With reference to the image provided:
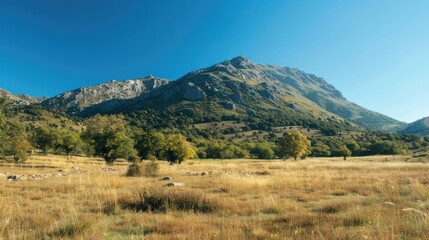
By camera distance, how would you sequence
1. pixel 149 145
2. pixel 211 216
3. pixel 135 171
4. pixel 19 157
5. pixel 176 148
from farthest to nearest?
1. pixel 149 145
2. pixel 176 148
3. pixel 19 157
4. pixel 135 171
5. pixel 211 216

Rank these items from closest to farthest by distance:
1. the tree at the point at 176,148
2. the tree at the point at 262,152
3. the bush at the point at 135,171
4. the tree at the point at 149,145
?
the bush at the point at 135,171, the tree at the point at 176,148, the tree at the point at 149,145, the tree at the point at 262,152

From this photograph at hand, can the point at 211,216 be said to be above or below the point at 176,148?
below

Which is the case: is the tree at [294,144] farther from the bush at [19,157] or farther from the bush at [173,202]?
the bush at [173,202]

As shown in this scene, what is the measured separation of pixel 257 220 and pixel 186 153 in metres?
50.0

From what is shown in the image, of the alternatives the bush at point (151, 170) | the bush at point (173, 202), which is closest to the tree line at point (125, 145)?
the bush at point (151, 170)

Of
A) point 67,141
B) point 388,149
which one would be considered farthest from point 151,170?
point 388,149

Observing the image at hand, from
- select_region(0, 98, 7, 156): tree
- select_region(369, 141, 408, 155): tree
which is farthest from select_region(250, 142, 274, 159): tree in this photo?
select_region(0, 98, 7, 156): tree

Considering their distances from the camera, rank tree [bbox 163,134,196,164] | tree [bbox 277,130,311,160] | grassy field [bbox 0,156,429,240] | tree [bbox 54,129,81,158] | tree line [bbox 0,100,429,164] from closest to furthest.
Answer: grassy field [bbox 0,156,429,240]
tree line [bbox 0,100,429,164]
tree [bbox 163,134,196,164]
tree [bbox 54,129,81,158]
tree [bbox 277,130,311,160]

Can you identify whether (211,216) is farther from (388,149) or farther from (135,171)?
(388,149)

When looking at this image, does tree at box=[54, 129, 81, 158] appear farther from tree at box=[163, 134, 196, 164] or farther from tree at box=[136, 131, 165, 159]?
tree at box=[163, 134, 196, 164]

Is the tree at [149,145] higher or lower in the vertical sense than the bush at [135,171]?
higher

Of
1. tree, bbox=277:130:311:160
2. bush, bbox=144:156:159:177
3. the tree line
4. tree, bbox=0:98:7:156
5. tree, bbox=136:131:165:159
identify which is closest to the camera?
bush, bbox=144:156:159:177

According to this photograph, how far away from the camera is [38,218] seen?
7.02 metres

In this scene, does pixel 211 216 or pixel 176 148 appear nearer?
pixel 211 216
